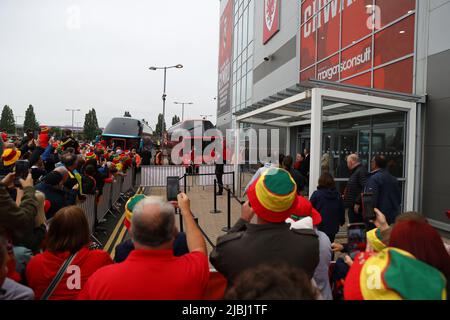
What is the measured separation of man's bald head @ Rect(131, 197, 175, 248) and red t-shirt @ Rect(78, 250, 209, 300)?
0.06 meters

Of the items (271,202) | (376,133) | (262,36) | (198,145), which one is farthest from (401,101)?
(198,145)

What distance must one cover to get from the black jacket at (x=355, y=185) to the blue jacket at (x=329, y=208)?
4.39ft

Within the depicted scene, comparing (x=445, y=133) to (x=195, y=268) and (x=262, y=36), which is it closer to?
(x=195, y=268)

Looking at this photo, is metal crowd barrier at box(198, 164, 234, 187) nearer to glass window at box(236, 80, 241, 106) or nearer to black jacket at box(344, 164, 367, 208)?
black jacket at box(344, 164, 367, 208)

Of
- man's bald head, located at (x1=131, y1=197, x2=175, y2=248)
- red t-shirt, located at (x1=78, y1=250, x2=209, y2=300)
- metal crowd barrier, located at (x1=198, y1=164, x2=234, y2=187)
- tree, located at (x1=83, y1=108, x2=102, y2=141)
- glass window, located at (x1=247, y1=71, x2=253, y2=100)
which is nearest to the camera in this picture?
red t-shirt, located at (x1=78, y1=250, x2=209, y2=300)

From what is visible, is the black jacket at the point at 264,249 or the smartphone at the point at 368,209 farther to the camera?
the smartphone at the point at 368,209

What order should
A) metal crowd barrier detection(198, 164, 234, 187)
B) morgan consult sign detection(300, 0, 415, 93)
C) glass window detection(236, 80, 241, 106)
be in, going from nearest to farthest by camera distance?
morgan consult sign detection(300, 0, 415, 93), metal crowd barrier detection(198, 164, 234, 187), glass window detection(236, 80, 241, 106)

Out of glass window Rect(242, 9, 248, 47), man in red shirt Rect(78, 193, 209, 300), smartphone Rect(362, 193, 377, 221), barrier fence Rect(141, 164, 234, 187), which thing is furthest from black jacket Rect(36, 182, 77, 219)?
glass window Rect(242, 9, 248, 47)

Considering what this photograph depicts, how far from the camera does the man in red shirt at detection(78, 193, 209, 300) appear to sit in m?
1.65

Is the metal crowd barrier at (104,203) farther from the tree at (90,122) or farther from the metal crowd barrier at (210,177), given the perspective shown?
the tree at (90,122)

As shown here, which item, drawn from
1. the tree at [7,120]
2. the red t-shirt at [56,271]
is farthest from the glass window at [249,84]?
the tree at [7,120]

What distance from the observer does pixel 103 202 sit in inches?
334

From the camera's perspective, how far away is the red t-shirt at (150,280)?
64.6 inches

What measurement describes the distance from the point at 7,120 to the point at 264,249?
368 feet
